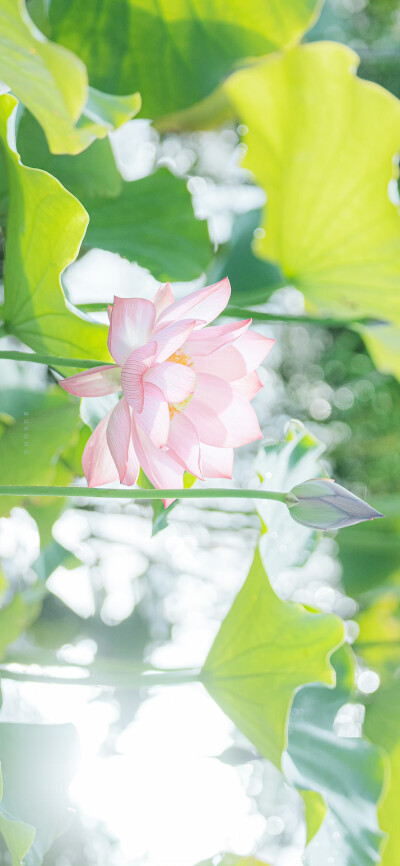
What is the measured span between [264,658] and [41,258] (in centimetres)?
20

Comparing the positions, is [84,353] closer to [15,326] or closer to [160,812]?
[15,326]

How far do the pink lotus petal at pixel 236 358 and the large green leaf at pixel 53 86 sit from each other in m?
0.08

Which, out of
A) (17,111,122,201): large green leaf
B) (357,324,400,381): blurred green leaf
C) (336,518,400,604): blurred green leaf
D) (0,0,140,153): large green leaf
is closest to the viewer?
(0,0,140,153): large green leaf

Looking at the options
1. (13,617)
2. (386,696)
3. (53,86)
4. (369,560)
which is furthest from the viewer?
(369,560)

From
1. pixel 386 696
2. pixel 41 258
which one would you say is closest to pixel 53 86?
pixel 41 258

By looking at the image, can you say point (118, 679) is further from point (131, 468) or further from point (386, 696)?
point (386, 696)

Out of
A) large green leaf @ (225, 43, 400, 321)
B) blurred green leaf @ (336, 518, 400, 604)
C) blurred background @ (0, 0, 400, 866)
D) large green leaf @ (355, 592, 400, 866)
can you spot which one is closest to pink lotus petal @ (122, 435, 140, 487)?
blurred background @ (0, 0, 400, 866)

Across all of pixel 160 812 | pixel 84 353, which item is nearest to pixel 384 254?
pixel 84 353

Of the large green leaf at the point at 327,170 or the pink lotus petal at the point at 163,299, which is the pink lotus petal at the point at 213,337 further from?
the large green leaf at the point at 327,170

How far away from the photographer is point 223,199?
33.7 inches

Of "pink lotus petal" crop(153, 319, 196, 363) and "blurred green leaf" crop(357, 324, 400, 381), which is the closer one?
"pink lotus petal" crop(153, 319, 196, 363)

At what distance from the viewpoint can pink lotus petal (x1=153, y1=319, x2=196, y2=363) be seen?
0.65 ft

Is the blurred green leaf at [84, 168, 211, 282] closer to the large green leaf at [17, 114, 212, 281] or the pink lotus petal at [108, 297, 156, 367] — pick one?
the large green leaf at [17, 114, 212, 281]

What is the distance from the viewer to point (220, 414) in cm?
23
